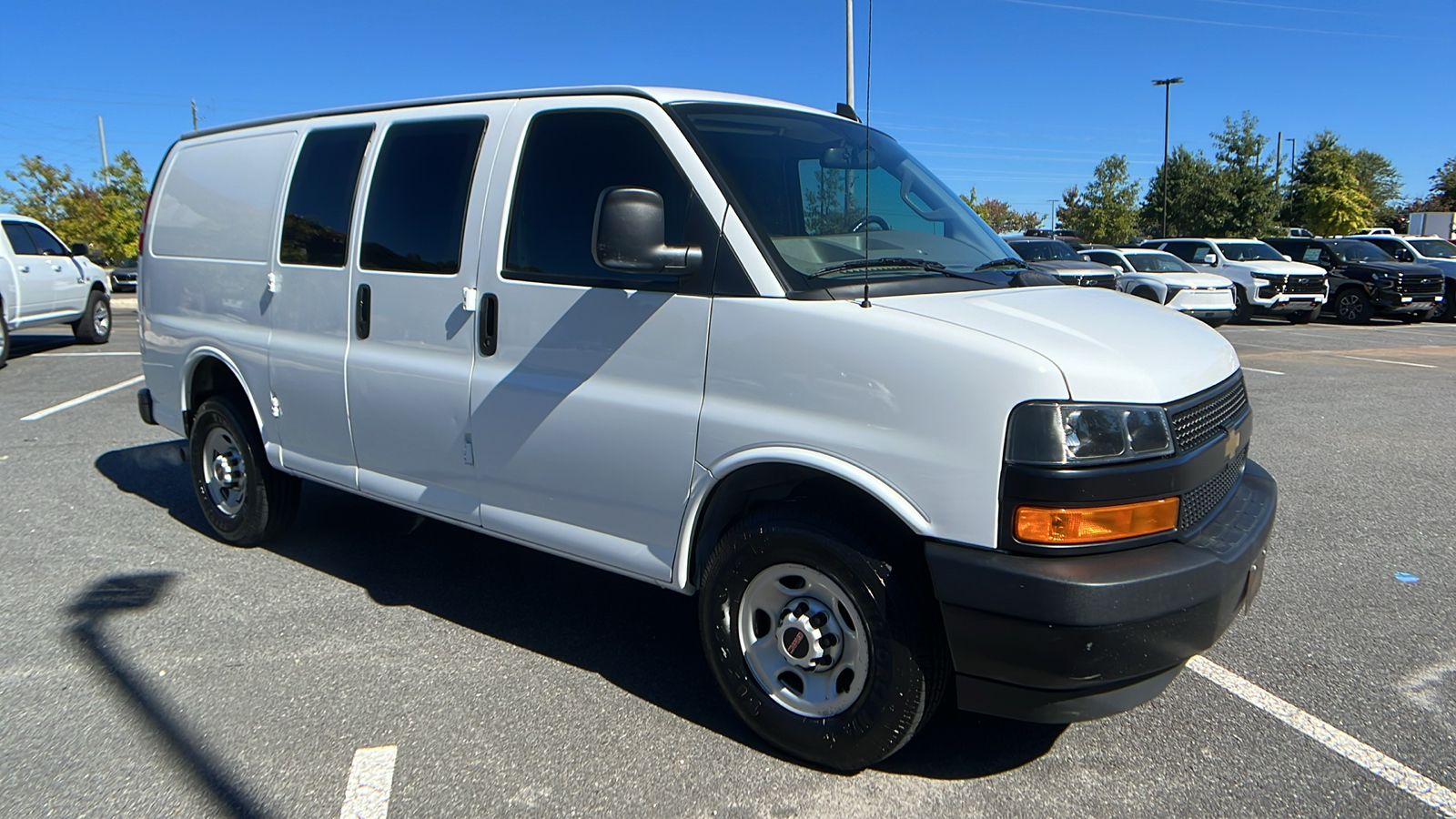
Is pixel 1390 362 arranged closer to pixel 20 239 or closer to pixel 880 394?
pixel 880 394

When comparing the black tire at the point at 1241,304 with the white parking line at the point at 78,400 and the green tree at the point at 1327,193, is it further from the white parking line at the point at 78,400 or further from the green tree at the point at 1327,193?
the green tree at the point at 1327,193

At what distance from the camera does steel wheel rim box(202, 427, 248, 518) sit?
5113 mm

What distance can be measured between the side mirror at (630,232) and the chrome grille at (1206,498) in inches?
64.0

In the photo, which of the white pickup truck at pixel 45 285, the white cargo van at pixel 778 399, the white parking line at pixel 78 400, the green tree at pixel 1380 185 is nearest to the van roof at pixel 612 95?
the white cargo van at pixel 778 399

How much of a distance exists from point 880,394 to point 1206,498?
103 centimetres

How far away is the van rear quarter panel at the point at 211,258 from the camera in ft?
15.4

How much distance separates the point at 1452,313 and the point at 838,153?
23.5 m

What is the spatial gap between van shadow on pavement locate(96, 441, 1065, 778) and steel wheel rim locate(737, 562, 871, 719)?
0.82 ft

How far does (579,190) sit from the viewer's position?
3.48 metres

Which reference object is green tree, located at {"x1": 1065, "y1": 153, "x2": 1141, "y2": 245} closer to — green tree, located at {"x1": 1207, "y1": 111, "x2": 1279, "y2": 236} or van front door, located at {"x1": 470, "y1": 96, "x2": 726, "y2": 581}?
green tree, located at {"x1": 1207, "y1": 111, "x2": 1279, "y2": 236}

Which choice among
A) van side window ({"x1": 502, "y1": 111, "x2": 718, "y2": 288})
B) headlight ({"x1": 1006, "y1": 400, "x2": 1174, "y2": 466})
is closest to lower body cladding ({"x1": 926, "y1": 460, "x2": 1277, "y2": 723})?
headlight ({"x1": 1006, "y1": 400, "x2": 1174, "y2": 466})

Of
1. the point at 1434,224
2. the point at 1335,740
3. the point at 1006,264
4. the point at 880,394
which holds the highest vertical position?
the point at 1434,224

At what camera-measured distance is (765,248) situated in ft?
9.86

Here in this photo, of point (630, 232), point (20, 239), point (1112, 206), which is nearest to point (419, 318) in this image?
point (630, 232)
